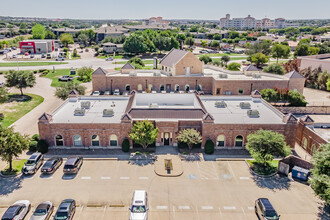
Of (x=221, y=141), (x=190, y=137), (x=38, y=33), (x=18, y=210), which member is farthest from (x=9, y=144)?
(x=38, y=33)

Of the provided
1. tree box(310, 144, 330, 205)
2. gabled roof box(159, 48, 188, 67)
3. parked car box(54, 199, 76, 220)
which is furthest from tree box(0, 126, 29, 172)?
gabled roof box(159, 48, 188, 67)

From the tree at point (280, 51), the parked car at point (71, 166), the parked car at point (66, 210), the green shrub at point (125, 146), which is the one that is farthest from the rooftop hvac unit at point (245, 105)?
the tree at point (280, 51)

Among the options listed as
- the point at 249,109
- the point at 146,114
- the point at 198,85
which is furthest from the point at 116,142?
the point at 198,85

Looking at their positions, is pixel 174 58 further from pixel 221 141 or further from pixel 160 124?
pixel 221 141

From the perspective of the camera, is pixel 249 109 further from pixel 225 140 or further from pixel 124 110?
pixel 124 110

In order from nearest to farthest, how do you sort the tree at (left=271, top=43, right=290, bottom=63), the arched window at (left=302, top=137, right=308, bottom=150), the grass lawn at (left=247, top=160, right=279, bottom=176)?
the grass lawn at (left=247, top=160, right=279, bottom=176) → the arched window at (left=302, top=137, right=308, bottom=150) → the tree at (left=271, top=43, right=290, bottom=63)

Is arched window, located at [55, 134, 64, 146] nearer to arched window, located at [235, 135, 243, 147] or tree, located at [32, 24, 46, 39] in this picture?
arched window, located at [235, 135, 243, 147]

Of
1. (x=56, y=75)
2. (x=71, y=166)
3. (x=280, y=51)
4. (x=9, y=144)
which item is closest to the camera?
(x=9, y=144)
